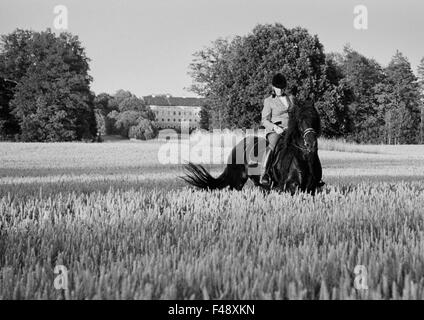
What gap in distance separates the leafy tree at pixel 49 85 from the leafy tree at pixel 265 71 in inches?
853

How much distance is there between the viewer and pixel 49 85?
74188mm

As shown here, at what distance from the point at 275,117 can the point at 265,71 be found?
49513mm

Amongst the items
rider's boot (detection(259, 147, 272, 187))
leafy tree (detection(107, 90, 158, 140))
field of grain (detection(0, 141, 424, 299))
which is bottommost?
field of grain (detection(0, 141, 424, 299))

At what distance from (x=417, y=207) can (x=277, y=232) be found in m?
3.16

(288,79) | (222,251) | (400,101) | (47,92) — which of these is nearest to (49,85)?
(47,92)

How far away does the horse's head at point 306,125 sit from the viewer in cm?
834

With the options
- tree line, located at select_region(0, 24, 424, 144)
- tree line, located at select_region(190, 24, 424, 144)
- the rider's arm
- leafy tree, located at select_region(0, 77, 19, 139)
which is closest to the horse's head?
the rider's arm

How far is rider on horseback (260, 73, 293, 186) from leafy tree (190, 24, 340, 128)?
46.3 meters

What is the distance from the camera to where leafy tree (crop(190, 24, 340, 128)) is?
57062mm

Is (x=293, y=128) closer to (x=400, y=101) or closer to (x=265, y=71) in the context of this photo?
(x=265, y=71)

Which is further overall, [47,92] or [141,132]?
[141,132]

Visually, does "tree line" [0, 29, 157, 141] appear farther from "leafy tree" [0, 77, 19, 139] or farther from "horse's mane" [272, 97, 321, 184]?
"horse's mane" [272, 97, 321, 184]

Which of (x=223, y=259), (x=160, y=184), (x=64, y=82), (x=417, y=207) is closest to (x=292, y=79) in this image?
(x=64, y=82)

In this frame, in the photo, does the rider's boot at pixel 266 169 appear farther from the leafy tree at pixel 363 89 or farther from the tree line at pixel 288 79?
the leafy tree at pixel 363 89
